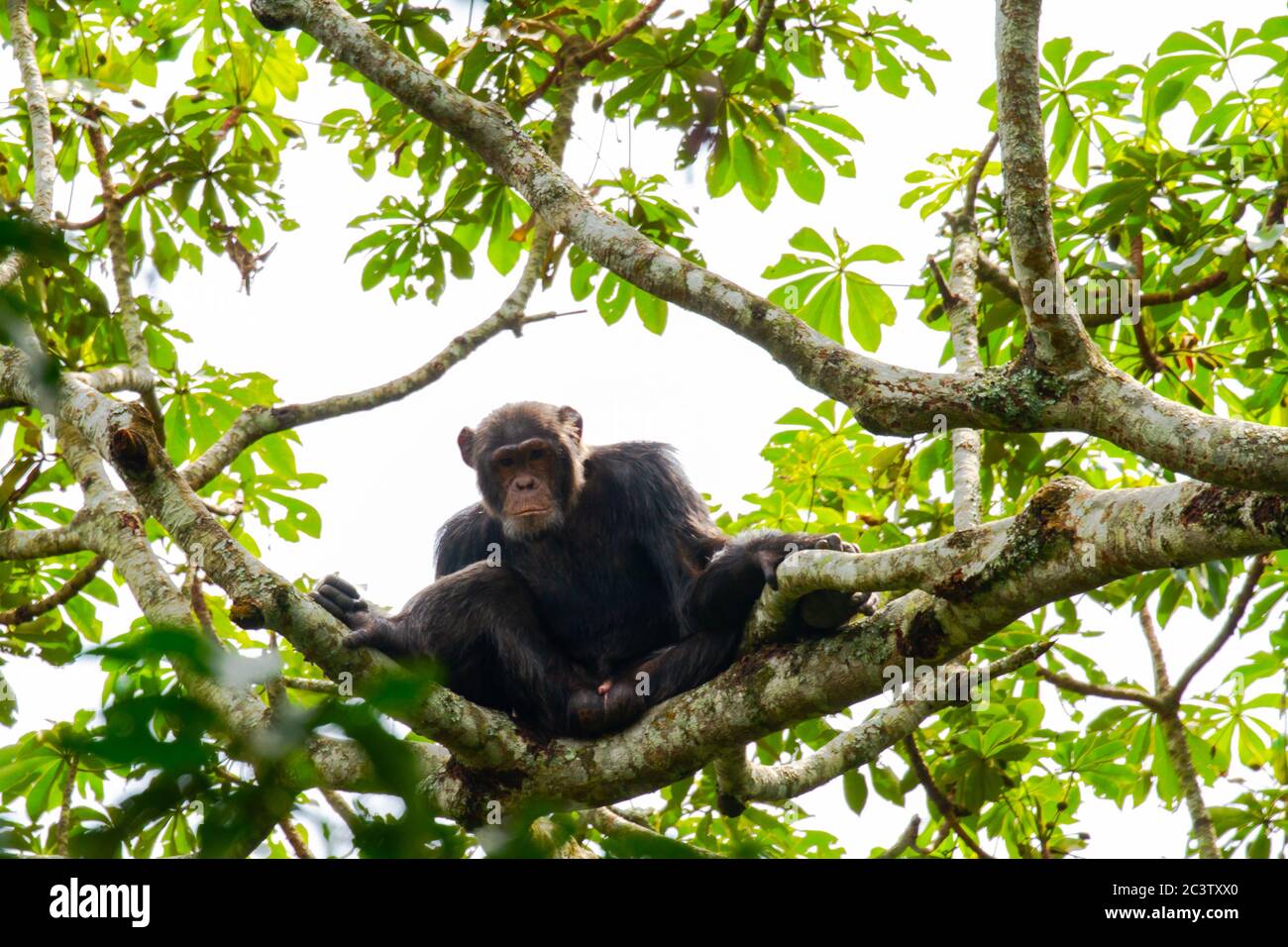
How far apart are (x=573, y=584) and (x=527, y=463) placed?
2.77 feet

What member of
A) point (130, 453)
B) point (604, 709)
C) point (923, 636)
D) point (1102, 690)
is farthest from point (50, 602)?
point (1102, 690)


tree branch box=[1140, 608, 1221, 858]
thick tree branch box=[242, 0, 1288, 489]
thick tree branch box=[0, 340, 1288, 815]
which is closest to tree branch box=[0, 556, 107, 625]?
thick tree branch box=[0, 340, 1288, 815]

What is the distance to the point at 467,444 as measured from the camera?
25.5ft

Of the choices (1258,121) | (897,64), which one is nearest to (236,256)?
(897,64)

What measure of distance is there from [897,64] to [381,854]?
673 centimetres

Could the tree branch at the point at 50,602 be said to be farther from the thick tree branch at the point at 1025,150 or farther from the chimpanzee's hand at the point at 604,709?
the thick tree branch at the point at 1025,150

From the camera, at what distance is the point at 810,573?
4.55 metres

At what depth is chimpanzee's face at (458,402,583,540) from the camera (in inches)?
276

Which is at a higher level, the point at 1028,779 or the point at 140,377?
the point at 140,377

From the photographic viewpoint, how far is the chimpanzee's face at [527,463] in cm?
700

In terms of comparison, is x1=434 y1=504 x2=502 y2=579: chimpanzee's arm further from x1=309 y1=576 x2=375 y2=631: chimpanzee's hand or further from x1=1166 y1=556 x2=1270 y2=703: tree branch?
x1=1166 y1=556 x2=1270 y2=703: tree branch

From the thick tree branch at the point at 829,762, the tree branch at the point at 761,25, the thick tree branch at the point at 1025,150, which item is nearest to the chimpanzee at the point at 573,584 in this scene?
the thick tree branch at the point at 829,762
